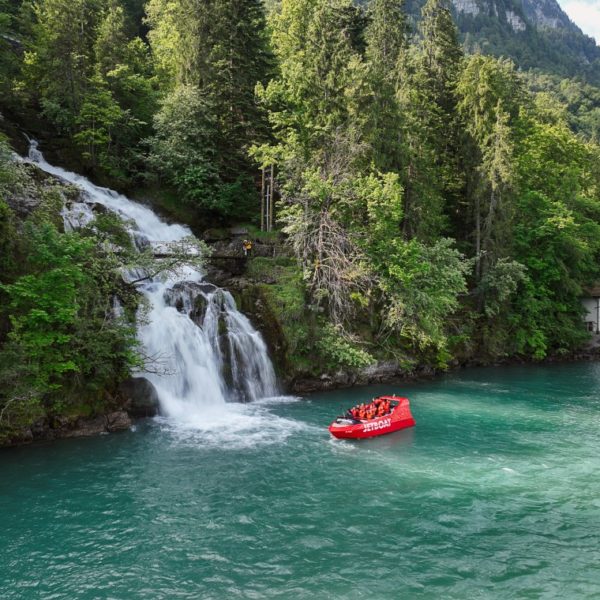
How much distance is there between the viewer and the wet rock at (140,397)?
816 inches

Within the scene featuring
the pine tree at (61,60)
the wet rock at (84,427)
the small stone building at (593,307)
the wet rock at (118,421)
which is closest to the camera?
the wet rock at (84,427)

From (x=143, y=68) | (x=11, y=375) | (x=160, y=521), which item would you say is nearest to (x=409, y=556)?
(x=160, y=521)

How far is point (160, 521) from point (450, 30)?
1705 inches

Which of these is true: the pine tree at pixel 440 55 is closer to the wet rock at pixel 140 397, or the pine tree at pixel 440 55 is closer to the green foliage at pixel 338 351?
the green foliage at pixel 338 351

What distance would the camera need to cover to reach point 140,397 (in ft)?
68.9

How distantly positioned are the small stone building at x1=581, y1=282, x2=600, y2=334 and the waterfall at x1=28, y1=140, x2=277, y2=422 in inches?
1202

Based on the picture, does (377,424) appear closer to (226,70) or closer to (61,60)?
(226,70)

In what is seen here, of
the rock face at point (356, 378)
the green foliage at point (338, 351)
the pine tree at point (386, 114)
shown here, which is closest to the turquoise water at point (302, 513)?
the rock face at point (356, 378)

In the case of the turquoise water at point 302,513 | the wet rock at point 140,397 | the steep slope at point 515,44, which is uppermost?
the steep slope at point 515,44

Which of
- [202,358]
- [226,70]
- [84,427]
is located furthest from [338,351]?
[226,70]

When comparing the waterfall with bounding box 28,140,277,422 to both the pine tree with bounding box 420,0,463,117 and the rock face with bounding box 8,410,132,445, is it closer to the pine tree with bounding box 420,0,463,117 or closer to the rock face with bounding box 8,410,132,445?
the rock face with bounding box 8,410,132,445

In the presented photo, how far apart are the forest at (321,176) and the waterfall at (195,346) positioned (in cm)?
166

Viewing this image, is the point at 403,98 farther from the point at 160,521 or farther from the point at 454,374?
the point at 160,521

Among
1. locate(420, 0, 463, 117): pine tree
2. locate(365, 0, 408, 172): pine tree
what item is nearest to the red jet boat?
locate(365, 0, 408, 172): pine tree
